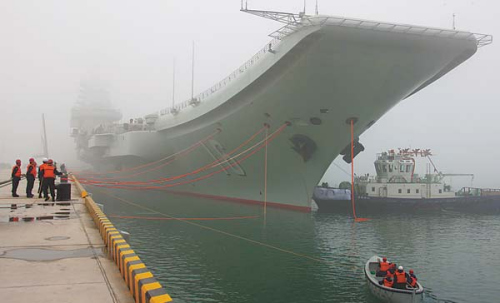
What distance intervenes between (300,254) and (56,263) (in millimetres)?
8072

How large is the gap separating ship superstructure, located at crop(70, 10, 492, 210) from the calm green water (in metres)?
2.19

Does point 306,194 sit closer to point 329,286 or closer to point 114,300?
point 329,286

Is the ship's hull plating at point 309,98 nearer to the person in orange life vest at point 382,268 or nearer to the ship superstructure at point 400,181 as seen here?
the person in orange life vest at point 382,268

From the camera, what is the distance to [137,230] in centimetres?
1466

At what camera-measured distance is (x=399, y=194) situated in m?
26.3

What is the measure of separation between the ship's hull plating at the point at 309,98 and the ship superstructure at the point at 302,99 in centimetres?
4

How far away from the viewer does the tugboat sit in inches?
960

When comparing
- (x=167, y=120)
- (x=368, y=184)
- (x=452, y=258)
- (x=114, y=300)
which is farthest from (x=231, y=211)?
(x=114, y=300)

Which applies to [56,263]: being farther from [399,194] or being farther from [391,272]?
[399,194]

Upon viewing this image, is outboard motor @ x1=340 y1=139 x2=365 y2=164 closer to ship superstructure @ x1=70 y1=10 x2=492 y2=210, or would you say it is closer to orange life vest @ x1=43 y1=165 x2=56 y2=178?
ship superstructure @ x1=70 y1=10 x2=492 y2=210

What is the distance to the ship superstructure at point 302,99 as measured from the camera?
12719 mm

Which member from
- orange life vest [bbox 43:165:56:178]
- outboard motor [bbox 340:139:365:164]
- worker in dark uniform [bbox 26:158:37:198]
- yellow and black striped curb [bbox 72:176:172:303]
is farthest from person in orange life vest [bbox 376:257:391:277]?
worker in dark uniform [bbox 26:158:37:198]

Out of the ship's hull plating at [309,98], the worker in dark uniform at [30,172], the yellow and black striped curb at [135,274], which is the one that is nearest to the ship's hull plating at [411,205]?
the ship's hull plating at [309,98]

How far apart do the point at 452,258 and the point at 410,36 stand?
7.08 metres
